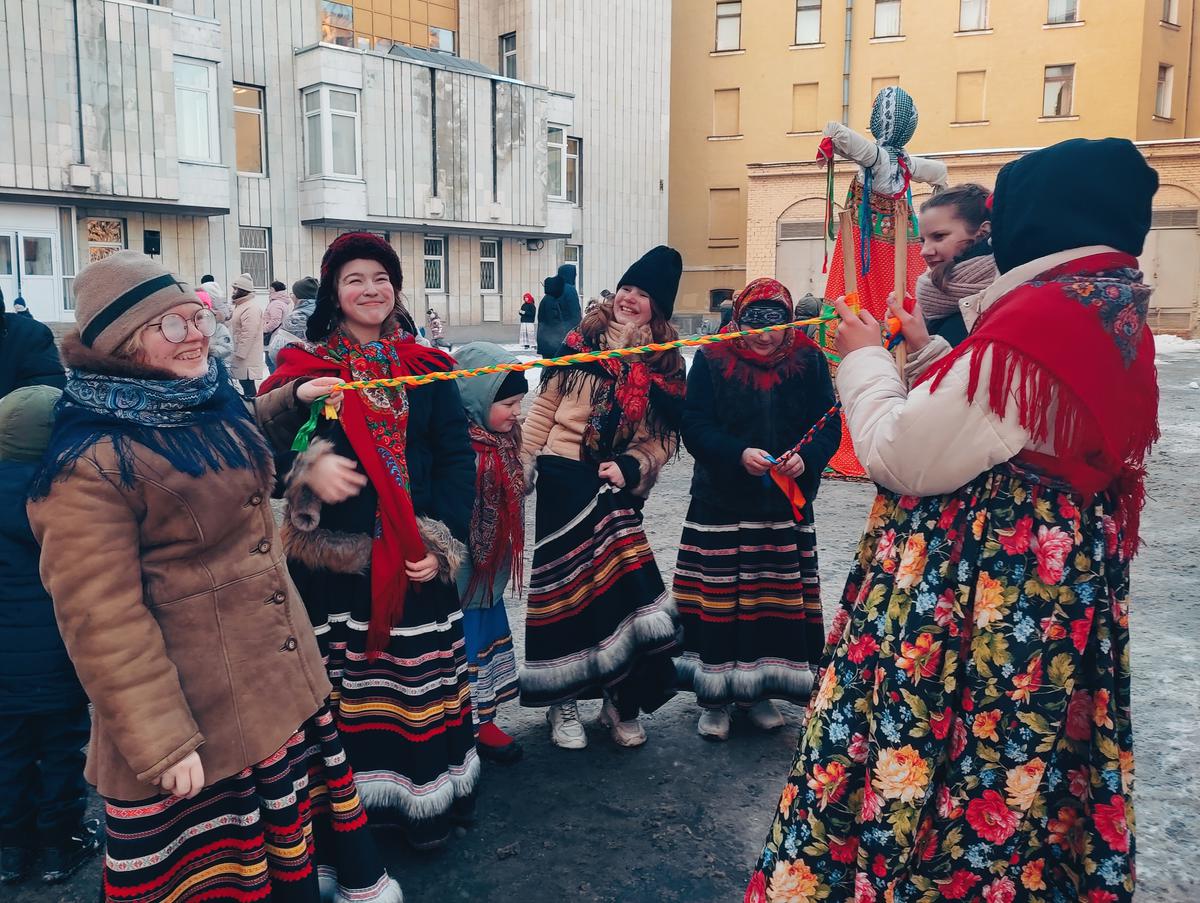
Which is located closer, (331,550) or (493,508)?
(331,550)

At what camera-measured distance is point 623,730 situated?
394 cm

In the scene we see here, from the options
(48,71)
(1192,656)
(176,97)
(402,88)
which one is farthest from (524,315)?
(1192,656)

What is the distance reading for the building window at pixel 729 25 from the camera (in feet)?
106

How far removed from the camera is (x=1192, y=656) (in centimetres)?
479

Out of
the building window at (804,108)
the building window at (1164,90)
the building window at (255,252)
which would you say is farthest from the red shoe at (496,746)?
the building window at (1164,90)

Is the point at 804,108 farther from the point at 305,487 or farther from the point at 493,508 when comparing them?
the point at 305,487

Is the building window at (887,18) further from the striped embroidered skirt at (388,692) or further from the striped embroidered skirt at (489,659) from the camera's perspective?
the striped embroidered skirt at (388,692)

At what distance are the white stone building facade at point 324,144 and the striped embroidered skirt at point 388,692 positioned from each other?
1892 cm

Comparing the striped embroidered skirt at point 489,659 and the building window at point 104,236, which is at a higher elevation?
the building window at point 104,236

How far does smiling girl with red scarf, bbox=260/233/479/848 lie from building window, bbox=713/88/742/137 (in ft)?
104

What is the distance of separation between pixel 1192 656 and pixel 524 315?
19.3 meters

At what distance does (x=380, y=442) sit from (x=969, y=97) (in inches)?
1259

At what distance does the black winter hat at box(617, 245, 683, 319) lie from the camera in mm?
3967

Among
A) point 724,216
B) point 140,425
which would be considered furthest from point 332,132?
point 140,425
